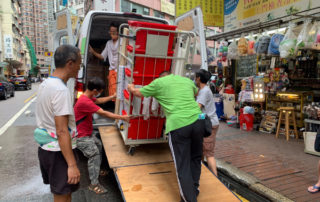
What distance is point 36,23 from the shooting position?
5012 inches

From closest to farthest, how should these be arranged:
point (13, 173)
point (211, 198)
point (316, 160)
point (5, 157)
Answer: point (211, 198), point (13, 173), point (316, 160), point (5, 157)

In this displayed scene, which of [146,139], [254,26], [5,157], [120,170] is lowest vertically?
[5,157]

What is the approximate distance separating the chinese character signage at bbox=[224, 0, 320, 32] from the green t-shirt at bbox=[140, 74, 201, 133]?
13.7ft

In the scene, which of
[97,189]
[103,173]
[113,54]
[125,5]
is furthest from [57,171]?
[125,5]

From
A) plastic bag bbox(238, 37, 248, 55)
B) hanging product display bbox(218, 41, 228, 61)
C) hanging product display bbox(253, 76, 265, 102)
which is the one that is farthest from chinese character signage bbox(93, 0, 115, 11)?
hanging product display bbox(253, 76, 265, 102)

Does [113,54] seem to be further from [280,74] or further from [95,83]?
[280,74]

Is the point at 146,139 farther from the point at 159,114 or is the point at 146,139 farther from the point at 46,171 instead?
the point at 46,171

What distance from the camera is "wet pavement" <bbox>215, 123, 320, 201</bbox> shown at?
3266 mm

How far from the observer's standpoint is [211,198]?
279 centimetres

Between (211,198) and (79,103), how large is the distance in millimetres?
2068

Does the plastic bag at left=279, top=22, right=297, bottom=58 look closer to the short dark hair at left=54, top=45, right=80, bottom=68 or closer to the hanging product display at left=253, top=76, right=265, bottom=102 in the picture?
the hanging product display at left=253, top=76, right=265, bottom=102

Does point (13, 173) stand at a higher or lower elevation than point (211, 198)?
lower

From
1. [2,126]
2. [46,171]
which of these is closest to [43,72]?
[2,126]

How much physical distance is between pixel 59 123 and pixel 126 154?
1.77 metres
